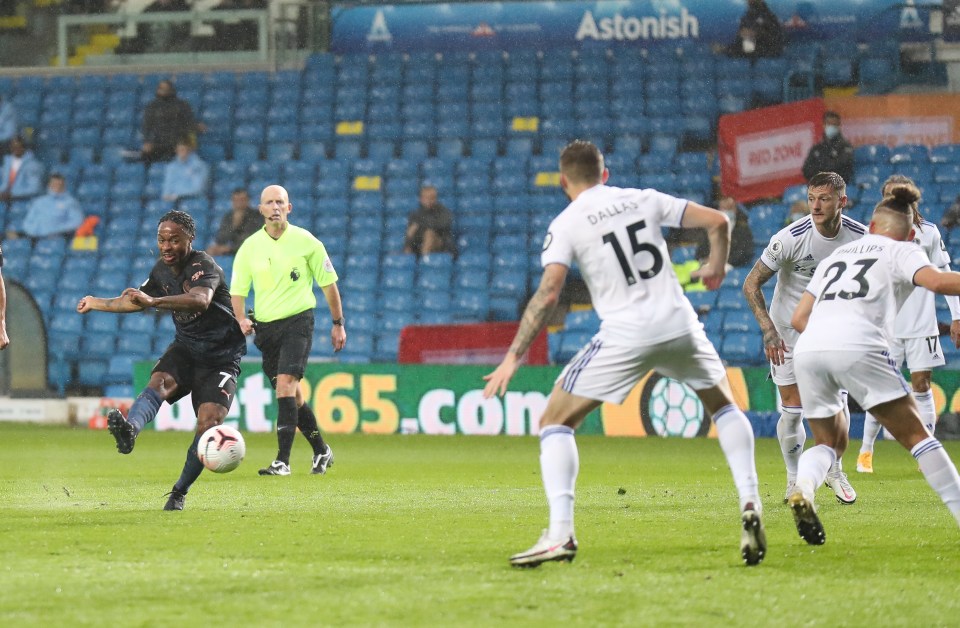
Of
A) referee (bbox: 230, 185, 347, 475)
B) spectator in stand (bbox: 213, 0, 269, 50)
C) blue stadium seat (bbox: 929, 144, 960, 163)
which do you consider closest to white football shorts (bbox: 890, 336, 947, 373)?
referee (bbox: 230, 185, 347, 475)

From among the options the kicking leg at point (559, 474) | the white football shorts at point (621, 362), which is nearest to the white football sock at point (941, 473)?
the white football shorts at point (621, 362)

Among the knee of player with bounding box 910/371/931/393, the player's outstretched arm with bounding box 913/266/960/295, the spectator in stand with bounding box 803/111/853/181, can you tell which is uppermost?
the spectator in stand with bounding box 803/111/853/181

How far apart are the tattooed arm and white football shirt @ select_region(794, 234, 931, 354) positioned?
4.72ft

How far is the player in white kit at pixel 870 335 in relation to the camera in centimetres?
684

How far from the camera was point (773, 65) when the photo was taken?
73.3ft

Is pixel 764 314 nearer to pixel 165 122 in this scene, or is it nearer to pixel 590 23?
pixel 590 23

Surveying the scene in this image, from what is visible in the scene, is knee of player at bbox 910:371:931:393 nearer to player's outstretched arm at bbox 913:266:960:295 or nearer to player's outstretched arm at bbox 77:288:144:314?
player's outstretched arm at bbox 913:266:960:295

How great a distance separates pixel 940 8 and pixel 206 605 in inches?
773

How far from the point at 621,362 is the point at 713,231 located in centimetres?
74

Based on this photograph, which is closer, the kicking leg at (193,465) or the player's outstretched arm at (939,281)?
the player's outstretched arm at (939,281)

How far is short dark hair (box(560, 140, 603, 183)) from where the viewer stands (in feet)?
21.9

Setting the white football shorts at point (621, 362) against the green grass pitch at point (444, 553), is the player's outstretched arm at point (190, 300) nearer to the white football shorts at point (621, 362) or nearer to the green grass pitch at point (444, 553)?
the green grass pitch at point (444, 553)

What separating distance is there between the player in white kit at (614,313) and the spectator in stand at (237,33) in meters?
19.6

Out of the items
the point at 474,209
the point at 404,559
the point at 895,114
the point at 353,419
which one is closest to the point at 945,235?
the point at 895,114
